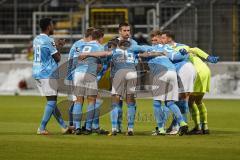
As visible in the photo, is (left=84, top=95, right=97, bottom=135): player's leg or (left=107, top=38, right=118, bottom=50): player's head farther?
(left=84, top=95, right=97, bottom=135): player's leg

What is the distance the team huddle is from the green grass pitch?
0.47 m

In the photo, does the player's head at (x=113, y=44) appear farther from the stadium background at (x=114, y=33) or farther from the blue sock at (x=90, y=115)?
the stadium background at (x=114, y=33)

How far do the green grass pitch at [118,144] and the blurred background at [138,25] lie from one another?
10.1 m

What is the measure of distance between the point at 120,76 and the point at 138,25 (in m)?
17.0

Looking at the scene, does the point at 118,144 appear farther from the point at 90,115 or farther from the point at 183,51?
the point at 183,51

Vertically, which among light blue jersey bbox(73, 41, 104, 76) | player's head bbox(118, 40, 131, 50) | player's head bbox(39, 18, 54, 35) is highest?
player's head bbox(39, 18, 54, 35)

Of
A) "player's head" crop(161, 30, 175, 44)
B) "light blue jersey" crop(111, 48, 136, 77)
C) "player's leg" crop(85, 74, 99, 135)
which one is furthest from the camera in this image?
"player's head" crop(161, 30, 175, 44)

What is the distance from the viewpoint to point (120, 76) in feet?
58.3

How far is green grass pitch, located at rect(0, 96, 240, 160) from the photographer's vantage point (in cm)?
1402

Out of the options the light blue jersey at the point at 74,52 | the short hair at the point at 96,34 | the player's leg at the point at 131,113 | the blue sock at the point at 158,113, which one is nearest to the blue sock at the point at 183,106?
the blue sock at the point at 158,113

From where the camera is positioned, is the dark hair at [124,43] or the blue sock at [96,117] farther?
the blue sock at [96,117]

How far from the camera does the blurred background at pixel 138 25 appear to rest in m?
31.9

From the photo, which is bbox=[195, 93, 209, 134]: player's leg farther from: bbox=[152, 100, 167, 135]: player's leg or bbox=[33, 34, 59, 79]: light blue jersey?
bbox=[33, 34, 59, 79]: light blue jersey

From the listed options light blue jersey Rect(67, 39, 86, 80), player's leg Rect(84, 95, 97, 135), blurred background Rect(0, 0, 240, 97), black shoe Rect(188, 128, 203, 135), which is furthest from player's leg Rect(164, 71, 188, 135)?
blurred background Rect(0, 0, 240, 97)
